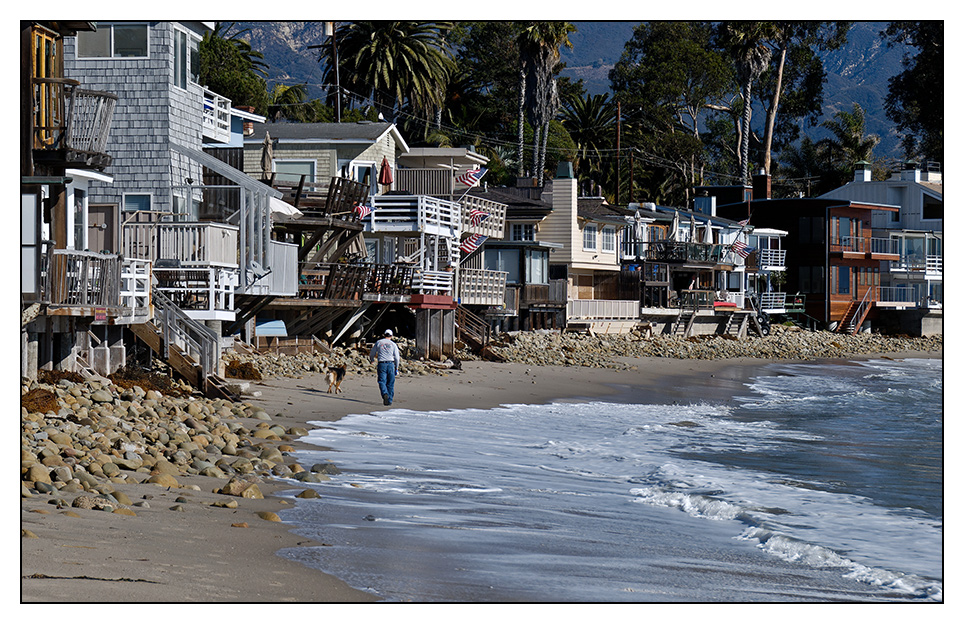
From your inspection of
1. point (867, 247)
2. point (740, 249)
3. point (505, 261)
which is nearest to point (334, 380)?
point (505, 261)

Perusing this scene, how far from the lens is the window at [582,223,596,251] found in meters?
59.8

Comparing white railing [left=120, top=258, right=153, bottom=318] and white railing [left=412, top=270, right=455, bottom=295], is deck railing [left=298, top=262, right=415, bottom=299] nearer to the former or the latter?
white railing [left=412, top=270, right=455, bottom=295]

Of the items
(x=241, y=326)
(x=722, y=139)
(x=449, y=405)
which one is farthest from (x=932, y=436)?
(x=722, y=139)

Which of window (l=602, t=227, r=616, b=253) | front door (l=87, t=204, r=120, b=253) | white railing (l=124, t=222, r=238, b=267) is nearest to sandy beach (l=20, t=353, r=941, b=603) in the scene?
white railing (l=124, t=222, r=238, b=267)

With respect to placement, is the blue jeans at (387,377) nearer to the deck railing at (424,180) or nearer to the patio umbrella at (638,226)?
the deck railing at (424,180)

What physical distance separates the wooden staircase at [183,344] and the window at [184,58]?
315 inches

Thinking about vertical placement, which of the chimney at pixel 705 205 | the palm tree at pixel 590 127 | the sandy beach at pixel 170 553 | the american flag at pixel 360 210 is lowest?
the sandy beach at pixel 170 553

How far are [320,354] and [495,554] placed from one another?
2279 centimetres

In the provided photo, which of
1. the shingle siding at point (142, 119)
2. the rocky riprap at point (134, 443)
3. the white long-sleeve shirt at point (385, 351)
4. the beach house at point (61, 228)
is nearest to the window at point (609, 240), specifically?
the shingle siding at point (142, 119)

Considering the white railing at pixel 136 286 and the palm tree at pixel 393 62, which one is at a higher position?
the palm tree at pixel 393 62

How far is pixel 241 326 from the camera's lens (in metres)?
30.6

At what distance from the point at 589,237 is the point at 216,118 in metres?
30.4

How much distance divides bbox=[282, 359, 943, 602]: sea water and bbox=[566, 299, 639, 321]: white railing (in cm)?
2927

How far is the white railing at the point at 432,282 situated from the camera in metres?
38.2
